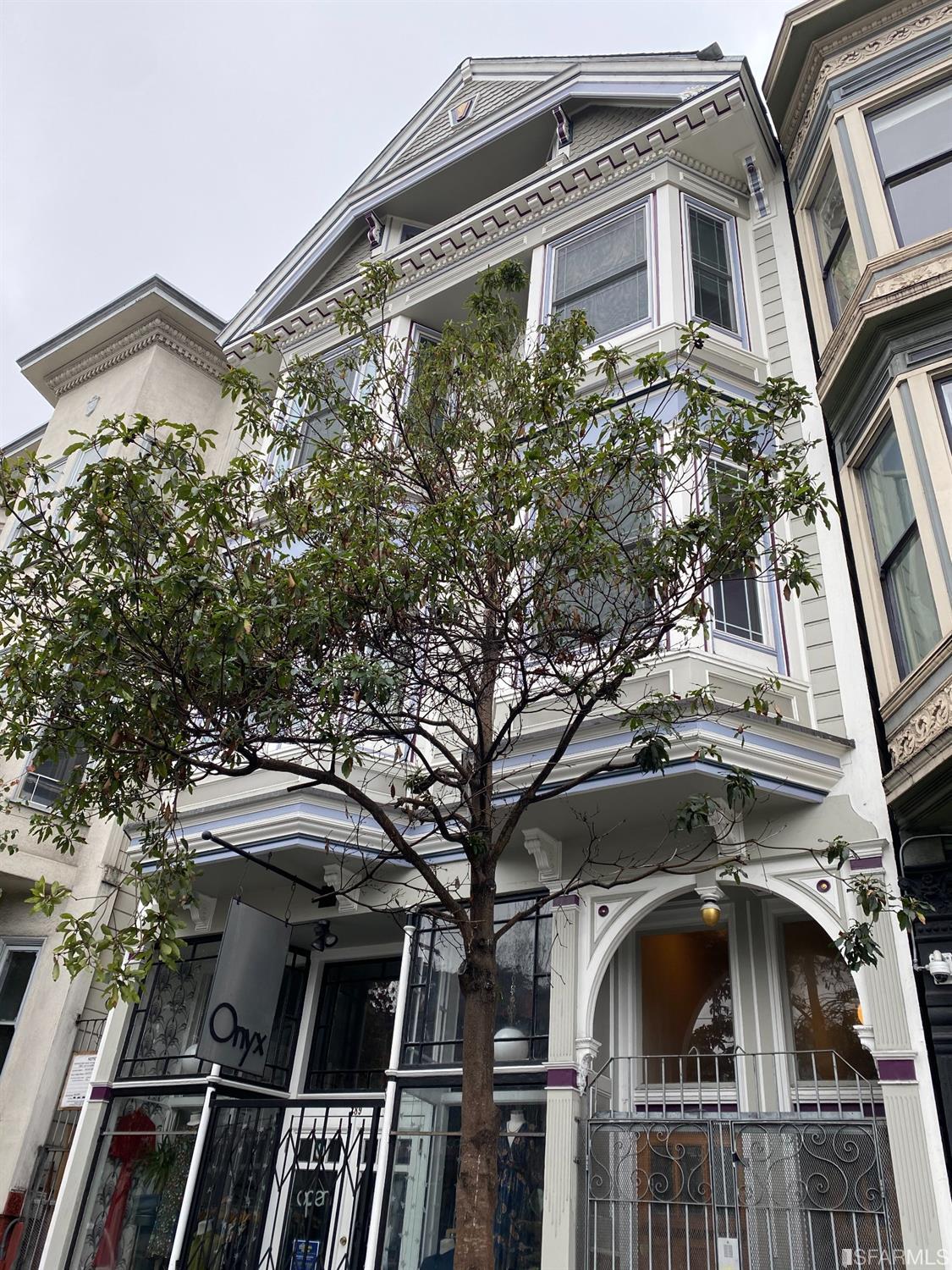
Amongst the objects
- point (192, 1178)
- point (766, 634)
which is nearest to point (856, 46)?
point (766, 634)

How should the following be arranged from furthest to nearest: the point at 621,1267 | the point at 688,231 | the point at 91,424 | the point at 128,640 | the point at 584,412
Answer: the point at 91,424
the point at 688,231
the point at 621,1267
the point at 584,412
the point at 128,640

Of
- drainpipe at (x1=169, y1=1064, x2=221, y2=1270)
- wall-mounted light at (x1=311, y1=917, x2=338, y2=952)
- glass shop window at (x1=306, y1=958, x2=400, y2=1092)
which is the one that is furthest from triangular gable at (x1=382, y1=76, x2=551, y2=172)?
drainpipe at (x1=169, y1=1064, x2=221, y2=1270)

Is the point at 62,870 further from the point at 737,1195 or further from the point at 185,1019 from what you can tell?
the point at 737,1195

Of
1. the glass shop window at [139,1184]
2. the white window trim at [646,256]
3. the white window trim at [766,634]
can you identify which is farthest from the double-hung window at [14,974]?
the white window trim at [646,256]

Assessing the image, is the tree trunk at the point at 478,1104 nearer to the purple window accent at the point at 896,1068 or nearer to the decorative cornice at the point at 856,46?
the purple window accent at the point at 896,1068

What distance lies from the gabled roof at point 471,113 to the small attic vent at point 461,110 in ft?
0.11

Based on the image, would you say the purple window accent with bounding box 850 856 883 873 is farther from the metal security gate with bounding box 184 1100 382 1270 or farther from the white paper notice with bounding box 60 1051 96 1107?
the white paper notice with bounding box 60 1051 96 1107

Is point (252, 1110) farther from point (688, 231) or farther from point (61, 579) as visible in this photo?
point (688, 231)

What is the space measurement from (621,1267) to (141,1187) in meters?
5.86

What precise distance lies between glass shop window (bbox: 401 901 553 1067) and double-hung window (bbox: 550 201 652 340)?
6.91 meters

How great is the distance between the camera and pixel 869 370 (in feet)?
31.0

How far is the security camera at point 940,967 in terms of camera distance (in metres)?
7.25

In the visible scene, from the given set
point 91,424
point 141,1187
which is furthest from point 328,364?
point 141,1187

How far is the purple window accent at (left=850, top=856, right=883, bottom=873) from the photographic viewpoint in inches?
312
